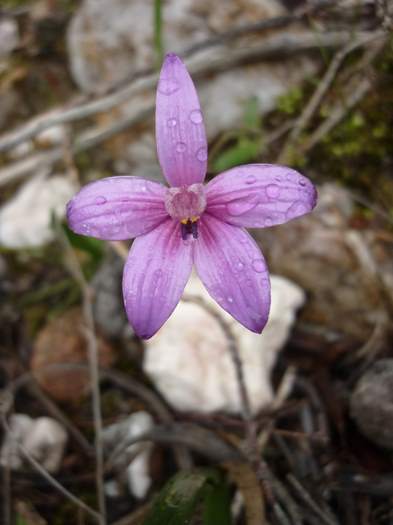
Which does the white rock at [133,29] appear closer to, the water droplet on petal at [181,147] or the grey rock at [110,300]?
the grey rock at [110,300]

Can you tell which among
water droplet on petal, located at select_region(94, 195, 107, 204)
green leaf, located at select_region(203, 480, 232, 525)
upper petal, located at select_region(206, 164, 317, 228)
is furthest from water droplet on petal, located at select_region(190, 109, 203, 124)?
green leaf, located at select_region(203, 480, 232, 525)

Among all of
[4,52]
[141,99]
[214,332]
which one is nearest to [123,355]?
[214,332]

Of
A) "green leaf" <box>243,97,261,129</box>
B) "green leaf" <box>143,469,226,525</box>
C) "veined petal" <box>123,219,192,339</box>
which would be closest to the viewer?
"veined petal" <box>123,219,192,339</box>

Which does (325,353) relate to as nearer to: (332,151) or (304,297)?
(304,297)

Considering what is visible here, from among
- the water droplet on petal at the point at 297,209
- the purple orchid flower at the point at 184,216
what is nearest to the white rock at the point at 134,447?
the purple orchid flower at the point at 184,216

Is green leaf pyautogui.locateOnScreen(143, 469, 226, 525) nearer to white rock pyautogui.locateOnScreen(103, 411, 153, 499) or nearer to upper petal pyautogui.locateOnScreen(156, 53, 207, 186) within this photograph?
white rock pyautogui.locateOnScreen(103, 411, 153, 499)

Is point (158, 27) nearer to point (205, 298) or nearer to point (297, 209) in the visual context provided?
point (205, 298)
